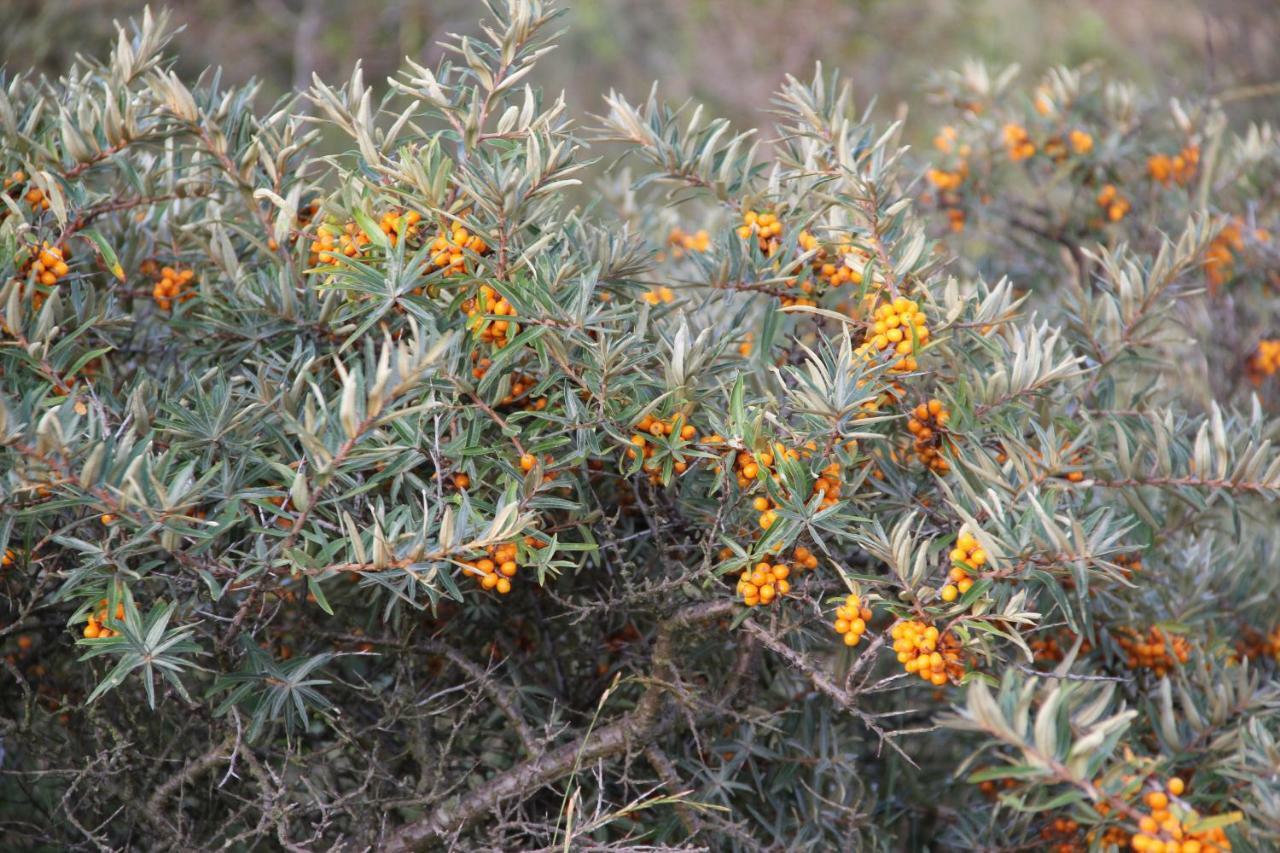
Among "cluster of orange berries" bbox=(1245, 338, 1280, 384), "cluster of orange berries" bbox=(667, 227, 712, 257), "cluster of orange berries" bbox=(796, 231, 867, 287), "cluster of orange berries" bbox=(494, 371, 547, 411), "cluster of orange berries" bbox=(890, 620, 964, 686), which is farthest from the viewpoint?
"cluster of orange berries" bbox=(1245, 338, 1280, 384)

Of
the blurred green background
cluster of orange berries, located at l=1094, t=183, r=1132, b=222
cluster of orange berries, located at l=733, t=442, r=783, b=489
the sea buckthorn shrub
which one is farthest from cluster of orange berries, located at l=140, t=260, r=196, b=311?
the blurred green background

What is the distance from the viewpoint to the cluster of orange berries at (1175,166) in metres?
3.05

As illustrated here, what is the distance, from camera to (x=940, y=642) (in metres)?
1.47

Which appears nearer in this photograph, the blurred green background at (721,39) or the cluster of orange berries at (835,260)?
the cluster of orange berries at (835,260)

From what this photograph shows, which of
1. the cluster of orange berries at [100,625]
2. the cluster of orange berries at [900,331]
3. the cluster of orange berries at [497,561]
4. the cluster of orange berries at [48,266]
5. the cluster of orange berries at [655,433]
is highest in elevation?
the cluster of orange berries at [48,266]

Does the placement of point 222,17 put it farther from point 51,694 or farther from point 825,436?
point 825,436

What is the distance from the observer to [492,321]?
159 cm

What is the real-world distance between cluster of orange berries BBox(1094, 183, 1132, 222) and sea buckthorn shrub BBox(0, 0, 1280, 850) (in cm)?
85

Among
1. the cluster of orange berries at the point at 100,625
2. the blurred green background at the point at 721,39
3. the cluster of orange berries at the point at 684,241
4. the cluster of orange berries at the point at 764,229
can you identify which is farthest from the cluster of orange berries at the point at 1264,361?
the blurred green background at the point at 721,39

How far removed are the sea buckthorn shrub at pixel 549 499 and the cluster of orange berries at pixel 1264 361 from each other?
2.68 feet

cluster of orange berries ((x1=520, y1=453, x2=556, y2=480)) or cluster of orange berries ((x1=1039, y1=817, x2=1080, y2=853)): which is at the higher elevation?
cluster of orange berries ((x1=520, y1=453, x2=556, y2=480))

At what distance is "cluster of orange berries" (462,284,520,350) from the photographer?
1.54m

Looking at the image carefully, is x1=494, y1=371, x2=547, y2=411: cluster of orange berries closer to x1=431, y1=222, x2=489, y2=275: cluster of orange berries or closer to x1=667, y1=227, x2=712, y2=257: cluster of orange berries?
x1=431, y1=222, x2=489, y2=275: cluster of orange berries

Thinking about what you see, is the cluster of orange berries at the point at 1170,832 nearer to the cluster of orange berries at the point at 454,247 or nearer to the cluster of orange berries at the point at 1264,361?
the cluster of orange berries at the point at 454,247
